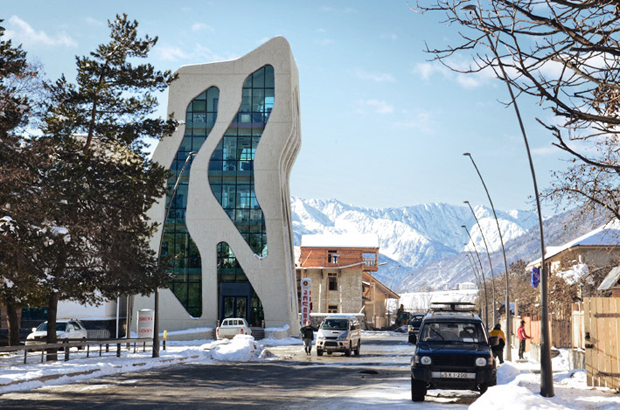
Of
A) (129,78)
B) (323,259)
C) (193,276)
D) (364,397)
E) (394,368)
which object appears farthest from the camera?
(323,259)

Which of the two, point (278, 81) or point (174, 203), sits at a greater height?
point (278, 81)

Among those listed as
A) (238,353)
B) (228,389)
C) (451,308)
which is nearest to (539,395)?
(228,389)

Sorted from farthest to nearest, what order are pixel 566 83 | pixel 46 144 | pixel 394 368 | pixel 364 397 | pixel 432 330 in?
pixel 394 368, pixel 46 144, pixel 432 330, pixel 364 397, pixel 566 83

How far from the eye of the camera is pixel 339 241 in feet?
340

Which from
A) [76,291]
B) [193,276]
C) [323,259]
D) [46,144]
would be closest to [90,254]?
[76,291]

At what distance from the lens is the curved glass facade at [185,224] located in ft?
202

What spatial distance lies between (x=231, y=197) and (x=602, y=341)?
4722cm

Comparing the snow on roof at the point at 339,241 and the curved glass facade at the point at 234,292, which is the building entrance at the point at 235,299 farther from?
the snow on roof at the point at 339,241

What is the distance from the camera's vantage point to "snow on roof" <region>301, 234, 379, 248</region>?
333 feet

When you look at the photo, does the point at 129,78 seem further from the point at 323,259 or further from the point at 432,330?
the point at 323,259

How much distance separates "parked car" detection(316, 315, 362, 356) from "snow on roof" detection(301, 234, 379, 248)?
63583 millimetres

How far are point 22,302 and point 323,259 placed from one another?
7100cm

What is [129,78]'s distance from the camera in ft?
95.3

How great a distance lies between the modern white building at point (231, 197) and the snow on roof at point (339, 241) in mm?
37618
